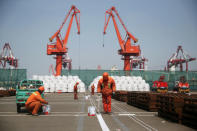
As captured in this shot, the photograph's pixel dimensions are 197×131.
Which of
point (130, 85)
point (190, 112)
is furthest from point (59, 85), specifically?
point (190, 112)

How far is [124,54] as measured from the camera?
6309 centimetres

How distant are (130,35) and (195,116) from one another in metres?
58.4

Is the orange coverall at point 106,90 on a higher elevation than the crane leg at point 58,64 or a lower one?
lower

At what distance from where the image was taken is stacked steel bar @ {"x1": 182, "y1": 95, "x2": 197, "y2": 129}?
7.57 meters

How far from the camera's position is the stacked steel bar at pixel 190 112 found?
298 inches

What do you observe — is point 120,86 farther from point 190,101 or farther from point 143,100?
point 190,101

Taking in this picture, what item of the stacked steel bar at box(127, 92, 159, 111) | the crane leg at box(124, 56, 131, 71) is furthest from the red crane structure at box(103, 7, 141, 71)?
the stacked steel bar at box(127, 92, 159, 111)

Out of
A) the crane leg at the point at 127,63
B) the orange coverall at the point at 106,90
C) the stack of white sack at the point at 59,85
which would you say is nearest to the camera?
the orange coverall at the point at 106,90

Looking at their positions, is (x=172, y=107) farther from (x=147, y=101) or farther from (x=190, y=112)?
(x=147, y=101)

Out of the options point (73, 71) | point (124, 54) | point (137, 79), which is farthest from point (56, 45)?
point (73, 71)

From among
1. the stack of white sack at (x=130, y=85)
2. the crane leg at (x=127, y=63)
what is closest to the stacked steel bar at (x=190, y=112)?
the stack of white sack at (x=130, y=85)

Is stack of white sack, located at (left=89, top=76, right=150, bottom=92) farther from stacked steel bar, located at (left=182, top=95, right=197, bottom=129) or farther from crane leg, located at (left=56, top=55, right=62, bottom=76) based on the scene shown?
stacked steel bar, located at (left=182, top=95, right=197, bottom=129)

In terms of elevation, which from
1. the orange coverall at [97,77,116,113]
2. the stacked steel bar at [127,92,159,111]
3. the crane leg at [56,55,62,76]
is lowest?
the stacked steel bar at [127,92,159,111]

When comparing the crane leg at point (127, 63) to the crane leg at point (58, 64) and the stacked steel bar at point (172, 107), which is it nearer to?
the crane leg at point (58, 64)
